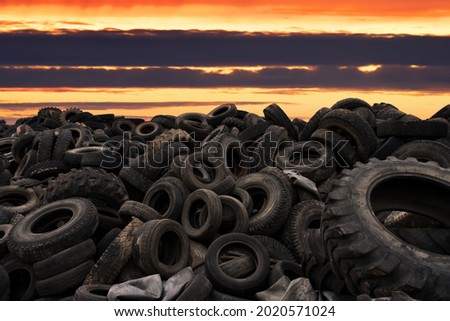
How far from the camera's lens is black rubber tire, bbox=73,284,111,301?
7.37 m

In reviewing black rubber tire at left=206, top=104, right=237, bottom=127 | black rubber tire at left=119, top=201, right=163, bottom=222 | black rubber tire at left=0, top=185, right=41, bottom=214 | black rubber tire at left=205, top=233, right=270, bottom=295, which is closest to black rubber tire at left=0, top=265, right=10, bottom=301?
black rubber tire at left=119, top=201, right=163, bottom=222

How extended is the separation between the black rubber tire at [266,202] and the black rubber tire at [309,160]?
1.27 m

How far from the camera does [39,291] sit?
8.38 metres

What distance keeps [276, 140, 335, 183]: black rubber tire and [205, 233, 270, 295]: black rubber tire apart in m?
3.44

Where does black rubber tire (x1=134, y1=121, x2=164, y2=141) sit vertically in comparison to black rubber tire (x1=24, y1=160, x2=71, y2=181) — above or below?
above

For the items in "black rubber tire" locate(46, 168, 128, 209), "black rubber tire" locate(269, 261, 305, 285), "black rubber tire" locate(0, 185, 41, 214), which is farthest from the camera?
"black rubber tire" locate(0, 185, 41, 214)

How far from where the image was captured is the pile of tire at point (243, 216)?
6.55 meters

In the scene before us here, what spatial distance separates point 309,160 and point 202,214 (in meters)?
3.90

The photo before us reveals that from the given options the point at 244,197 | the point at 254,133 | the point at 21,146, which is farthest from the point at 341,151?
the point at 21,146

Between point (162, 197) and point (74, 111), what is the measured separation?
1341 cm

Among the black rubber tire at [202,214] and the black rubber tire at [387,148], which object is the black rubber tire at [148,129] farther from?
the black rubber tire at [202,214]

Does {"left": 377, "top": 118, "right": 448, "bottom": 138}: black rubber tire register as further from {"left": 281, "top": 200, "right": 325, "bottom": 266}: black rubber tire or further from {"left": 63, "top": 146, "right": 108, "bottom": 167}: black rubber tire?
{"left": 63, "top": 146, "right": 108, "bottom": 167}: black rubber tire

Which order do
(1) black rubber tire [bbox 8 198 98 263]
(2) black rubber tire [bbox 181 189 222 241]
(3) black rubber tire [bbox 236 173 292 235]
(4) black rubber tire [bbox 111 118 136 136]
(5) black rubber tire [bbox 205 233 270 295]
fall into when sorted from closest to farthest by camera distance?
(5) black rubber tire [bbox 205 233 270 295] < (1) black rubber tire [bbox 8 198 98 263] < (2) black rubber tire [bbox 181 189 222 241] < (3) black rubber tire [bbox 236 173 292 235] < (4) black rubber tire [bbox 111 118 136 136]

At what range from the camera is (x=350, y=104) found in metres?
14.6
